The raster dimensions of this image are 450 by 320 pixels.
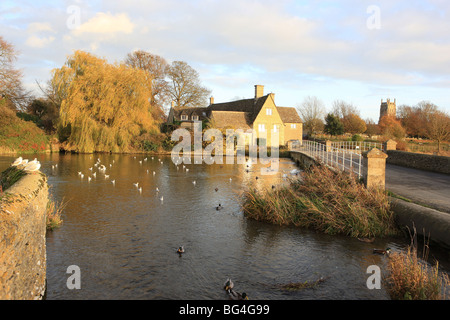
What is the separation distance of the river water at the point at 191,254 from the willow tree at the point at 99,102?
988 inches

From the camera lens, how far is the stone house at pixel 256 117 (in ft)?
177

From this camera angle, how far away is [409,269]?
6.54m

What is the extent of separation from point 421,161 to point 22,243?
23171 millimetres

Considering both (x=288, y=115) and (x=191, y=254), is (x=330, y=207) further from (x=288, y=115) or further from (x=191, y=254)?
Answer: (x=288, y=115)

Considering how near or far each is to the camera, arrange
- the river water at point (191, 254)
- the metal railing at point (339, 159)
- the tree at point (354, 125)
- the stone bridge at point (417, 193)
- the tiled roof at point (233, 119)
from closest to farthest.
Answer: the river water at point (191, 254) → the stone bridge at point (417, 193) → the metal railing at point (339, 159) → the tiled roof at point (233, 119) → the tree at point (354, 125)

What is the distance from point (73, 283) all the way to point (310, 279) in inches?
217

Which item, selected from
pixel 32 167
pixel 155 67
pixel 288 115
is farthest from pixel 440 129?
pixel 155 67

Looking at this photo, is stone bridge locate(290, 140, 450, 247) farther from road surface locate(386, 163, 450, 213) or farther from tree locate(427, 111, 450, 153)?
tree locate(427, 111, 450, 153)

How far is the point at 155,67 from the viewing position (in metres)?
60.2

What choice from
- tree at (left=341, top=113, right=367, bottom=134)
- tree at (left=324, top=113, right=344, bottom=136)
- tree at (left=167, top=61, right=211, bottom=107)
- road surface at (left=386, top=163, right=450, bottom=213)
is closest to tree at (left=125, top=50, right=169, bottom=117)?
tree at (left=167, top=61, right=211, bottom=107)

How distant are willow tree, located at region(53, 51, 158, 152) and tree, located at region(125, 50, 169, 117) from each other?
1652 cm

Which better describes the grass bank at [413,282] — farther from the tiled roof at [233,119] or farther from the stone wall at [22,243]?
the tiled roof at [233,119]

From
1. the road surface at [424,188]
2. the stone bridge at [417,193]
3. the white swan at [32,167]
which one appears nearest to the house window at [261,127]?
the stone bridge at [417,193]
